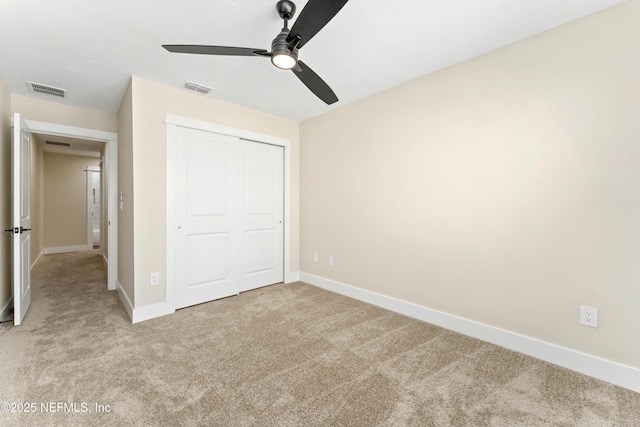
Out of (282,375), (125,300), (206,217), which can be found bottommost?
(282,375)

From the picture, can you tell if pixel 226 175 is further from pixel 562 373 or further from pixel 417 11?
pixel 562 373

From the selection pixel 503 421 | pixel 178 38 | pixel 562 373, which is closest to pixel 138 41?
pixel 178 38

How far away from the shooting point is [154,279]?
2.85 m

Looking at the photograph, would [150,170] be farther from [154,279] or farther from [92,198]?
[92,198]

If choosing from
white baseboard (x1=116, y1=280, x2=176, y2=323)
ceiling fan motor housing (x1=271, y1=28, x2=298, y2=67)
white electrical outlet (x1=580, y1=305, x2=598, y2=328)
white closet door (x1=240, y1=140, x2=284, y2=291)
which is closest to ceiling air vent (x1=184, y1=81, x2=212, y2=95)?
white closet door (x1=240, y1=140, x2=284, y2=291)

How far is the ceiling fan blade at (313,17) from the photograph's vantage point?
1269 millimetres

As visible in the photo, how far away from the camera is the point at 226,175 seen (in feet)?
11.1

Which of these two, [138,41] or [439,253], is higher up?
[138,41]

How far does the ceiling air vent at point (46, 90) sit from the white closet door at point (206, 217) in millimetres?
1381

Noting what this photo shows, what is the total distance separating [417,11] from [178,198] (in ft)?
9.11

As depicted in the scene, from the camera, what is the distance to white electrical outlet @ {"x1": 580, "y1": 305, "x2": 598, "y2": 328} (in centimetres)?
186

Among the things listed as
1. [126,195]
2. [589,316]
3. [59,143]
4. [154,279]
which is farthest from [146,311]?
[59,143]

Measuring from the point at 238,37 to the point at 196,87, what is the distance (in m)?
1.12

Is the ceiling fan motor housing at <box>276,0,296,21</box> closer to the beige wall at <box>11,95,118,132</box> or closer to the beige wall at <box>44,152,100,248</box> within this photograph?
the beige wall at <box>11,95,118,132</box>
